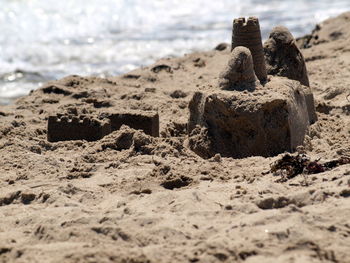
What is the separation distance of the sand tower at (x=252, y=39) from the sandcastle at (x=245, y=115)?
0.07 metres

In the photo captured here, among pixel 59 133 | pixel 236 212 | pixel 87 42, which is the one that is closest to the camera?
pixel 236 212

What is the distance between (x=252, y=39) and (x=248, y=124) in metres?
0.97

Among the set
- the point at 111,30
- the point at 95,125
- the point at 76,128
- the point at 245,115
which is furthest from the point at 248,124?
the point at 111,30

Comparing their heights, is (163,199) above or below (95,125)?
below

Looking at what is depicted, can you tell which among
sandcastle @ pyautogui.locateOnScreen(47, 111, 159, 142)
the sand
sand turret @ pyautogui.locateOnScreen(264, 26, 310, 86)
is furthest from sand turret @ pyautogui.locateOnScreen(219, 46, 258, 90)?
sand turret @ pyautogui.locateOnScreen(264, 26, 310, 86)

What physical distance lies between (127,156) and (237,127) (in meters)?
0.86

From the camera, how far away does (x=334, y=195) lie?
473 centimetres

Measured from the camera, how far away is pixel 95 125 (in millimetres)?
6895

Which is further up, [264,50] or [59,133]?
[264,50]

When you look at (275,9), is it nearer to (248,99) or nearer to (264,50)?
(264,50)

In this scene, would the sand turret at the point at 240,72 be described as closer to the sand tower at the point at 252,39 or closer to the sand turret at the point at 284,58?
the sand tower at the point at 252,39

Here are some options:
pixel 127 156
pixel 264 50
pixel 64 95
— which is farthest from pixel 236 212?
pixel 64 95

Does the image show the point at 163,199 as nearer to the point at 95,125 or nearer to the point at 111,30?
the point at 95,125

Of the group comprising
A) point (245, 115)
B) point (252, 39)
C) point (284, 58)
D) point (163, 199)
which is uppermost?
point (252, 39)
